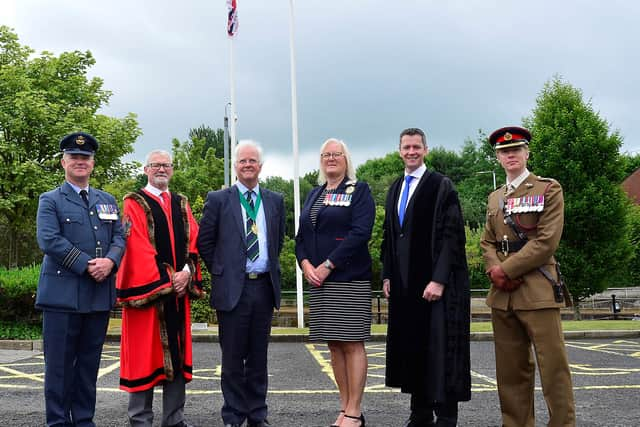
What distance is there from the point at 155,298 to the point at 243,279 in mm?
705

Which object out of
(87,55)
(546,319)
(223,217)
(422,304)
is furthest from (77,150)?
(87,55)

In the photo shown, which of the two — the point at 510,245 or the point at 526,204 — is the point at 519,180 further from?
the point at 510,245

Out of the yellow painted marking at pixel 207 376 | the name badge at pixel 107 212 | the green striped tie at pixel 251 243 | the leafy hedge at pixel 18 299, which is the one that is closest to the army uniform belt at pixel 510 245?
the green striped tie at pixel 251 243

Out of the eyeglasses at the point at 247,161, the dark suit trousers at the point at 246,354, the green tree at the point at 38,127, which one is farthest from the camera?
the green tree at the point at 38,127

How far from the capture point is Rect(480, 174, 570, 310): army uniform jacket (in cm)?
439

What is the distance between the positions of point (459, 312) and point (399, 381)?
0.74 metres

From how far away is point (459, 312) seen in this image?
4629 mm

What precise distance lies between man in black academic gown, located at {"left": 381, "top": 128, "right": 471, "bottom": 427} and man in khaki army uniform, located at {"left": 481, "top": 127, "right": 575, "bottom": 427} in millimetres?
282

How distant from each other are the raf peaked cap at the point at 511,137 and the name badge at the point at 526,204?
0.43 metres

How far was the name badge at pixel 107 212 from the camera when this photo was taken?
4.84 m

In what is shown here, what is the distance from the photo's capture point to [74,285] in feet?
15.1

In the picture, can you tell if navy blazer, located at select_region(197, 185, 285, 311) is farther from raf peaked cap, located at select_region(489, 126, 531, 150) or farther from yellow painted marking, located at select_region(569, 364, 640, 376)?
yellow painted marking, located at select_region(569, 364, 640, 376)

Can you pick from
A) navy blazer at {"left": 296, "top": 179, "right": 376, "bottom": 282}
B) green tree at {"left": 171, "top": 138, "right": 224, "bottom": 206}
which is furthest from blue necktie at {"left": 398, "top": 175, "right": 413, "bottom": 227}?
green tree at {"left": 171, "top": 138, "right": 224, "bottom": 206}

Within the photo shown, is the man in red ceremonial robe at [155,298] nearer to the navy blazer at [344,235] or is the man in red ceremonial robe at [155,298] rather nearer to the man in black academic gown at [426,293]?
the navy blazer at [344,235]
